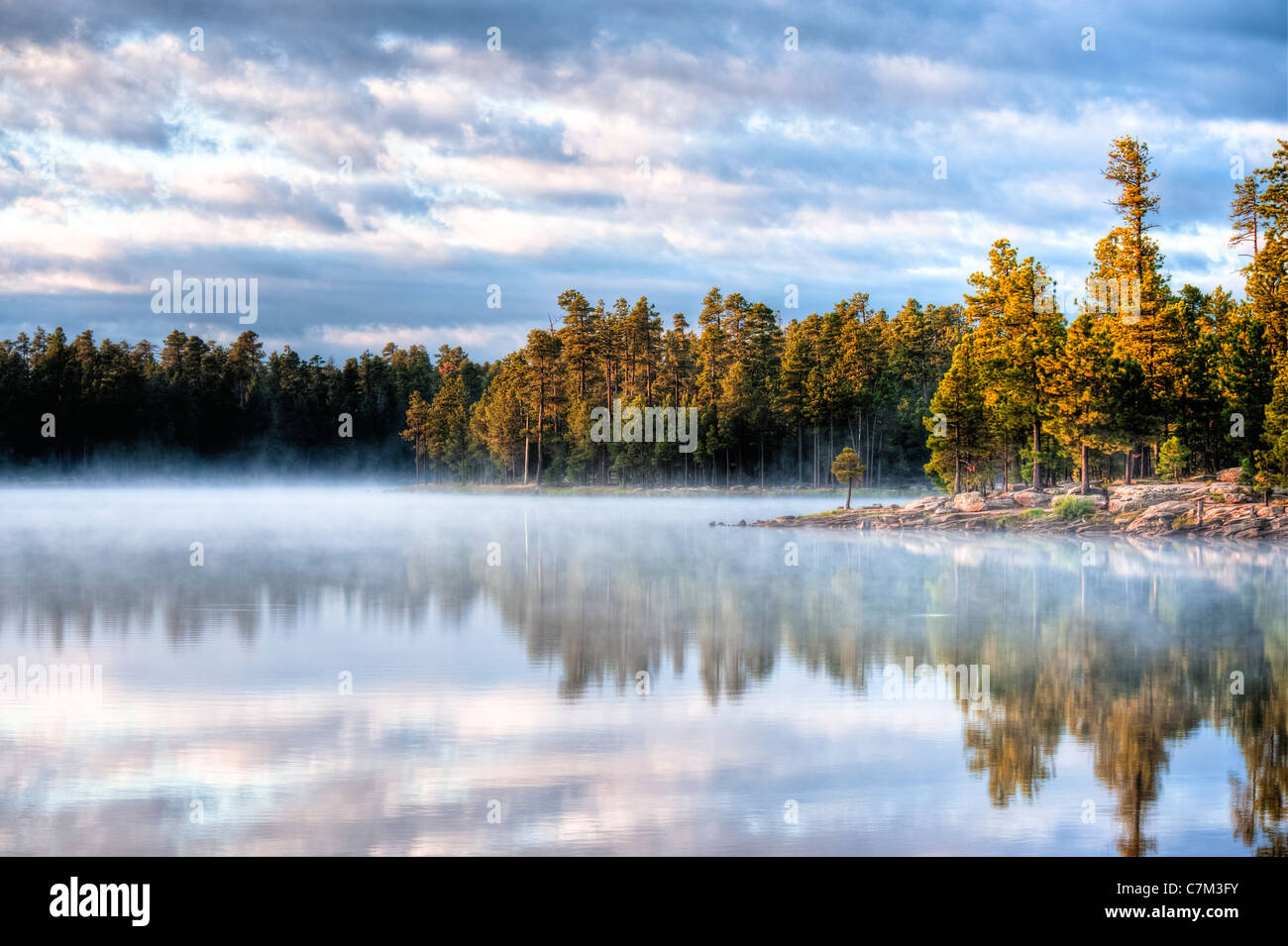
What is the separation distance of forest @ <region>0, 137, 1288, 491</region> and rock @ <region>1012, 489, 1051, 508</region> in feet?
9.68

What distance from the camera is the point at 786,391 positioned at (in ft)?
325

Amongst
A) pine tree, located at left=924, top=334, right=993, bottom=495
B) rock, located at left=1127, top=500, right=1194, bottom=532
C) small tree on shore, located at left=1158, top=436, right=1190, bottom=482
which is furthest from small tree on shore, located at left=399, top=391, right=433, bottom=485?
rock, located at left=1127, top=500, right=1194, bottom=532

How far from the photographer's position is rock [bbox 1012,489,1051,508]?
5488cm

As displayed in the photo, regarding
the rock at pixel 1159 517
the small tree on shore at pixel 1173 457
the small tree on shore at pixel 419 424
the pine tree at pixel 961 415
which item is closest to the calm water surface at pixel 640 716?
the rock at pixel 1159 517

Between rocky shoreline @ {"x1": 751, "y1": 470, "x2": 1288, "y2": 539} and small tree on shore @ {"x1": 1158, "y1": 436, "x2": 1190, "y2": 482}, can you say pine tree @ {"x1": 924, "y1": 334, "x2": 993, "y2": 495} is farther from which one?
small tree on shore @ {"x1": 1158, "y1": 436, "x2": 1190, "y2": 482}

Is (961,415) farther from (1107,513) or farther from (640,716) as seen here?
(640,716)

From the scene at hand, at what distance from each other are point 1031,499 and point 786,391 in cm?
4487

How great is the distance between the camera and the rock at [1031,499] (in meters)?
54.9

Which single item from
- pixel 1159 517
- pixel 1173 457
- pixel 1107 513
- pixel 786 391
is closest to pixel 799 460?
pixel 786 391

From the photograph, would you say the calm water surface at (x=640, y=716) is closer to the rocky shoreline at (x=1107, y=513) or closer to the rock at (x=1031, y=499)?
the rocky shoreline at (x=1107, y=513)

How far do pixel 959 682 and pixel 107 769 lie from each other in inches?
407

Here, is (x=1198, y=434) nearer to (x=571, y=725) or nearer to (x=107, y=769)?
(x=571, y=725)

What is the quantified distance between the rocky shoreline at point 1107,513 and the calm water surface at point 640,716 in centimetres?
1997
